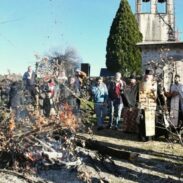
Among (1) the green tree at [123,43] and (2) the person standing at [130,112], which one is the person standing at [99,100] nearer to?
(2) the person standing at [130,112]

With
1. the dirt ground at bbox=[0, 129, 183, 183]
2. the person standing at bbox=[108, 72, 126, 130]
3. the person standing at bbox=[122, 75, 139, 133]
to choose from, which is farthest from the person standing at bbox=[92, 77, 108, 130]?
the dirt ground at bbox=[0, 129, 183, 183]

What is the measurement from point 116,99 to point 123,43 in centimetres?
3198

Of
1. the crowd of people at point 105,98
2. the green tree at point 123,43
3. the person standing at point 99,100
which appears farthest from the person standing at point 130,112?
the green tree at point 123,43

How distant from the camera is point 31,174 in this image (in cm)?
870

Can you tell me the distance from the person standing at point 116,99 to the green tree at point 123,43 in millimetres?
29080

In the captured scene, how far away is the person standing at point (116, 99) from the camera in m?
15.1

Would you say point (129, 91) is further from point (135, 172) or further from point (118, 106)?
point (135, 172)

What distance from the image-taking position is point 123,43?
4688 centimetres

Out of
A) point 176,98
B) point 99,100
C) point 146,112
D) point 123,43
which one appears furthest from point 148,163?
point 123,43

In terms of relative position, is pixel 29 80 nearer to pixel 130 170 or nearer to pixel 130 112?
pixel 130 112

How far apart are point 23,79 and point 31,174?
7674 millimetres

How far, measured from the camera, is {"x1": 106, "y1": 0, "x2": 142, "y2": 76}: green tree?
45500 mm

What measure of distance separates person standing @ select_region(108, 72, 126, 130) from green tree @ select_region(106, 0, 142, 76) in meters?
29.1

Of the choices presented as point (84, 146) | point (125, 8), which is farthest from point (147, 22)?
point (84, 146)
